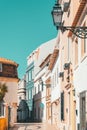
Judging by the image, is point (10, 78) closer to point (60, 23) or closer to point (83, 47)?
point (83, 47)

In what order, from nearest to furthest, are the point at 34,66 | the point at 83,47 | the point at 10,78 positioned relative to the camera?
the point at 83,47 → the point at 10,78 → the point at 34,66

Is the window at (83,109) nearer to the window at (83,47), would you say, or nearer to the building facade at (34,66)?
the window at (83,47)

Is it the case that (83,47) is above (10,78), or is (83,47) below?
below

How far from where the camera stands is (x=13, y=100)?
48406mm

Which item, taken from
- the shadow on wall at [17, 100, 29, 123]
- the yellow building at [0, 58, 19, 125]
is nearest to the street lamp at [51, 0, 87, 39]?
the yellow building at [0, 58, 19, 125]

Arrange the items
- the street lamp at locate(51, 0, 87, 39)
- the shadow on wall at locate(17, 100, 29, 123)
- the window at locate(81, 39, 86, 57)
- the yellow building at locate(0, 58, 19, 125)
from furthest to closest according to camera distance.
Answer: the shadow on wall at locate(17, 100, 29, 123) → the yellow building at locate(0, 58, 19, 125) → the window at locate(81, 39, 86, 57) → the street lamp at locate(51, 0, 87, 39)

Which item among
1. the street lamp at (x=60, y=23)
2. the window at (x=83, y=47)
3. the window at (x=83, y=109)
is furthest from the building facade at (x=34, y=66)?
the street lamp at (x=60, y=23)

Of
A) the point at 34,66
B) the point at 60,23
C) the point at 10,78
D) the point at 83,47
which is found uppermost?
the point at 34,66

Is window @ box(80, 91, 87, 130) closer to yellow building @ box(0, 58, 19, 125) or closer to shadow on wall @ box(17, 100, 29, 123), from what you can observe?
yellow building @ box(0, 58, 19, 125)

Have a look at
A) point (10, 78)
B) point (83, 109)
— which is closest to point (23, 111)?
point (10, 78)

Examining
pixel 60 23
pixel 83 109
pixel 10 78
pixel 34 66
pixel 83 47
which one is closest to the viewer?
pixel 60 23

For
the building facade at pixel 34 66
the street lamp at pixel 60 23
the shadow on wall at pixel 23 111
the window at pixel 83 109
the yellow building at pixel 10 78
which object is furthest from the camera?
the shadow on wall at pixel 23 111

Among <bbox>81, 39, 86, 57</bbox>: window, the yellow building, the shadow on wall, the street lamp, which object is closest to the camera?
the street lamp

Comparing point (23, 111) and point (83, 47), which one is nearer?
point (83, 47)
